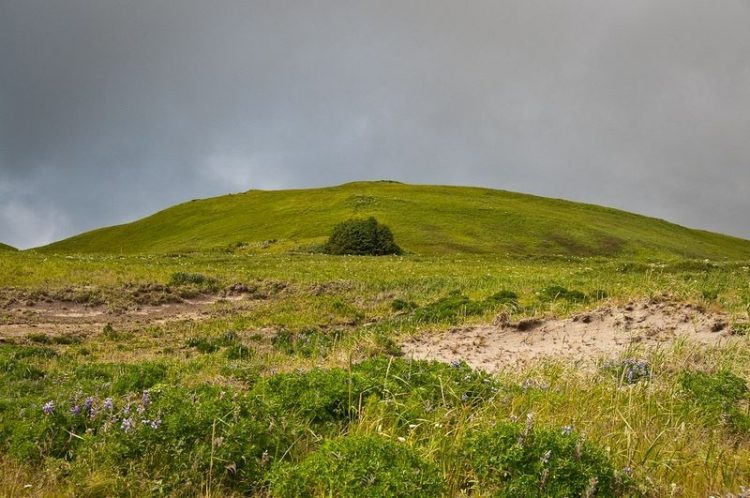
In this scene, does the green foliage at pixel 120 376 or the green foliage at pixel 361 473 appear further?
the green foliage at pixel 120 376

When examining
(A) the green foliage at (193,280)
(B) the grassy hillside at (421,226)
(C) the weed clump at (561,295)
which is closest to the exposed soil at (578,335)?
(C) the weed clump at (561,295)

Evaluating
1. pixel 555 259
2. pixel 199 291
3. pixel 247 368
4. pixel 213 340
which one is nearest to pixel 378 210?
pixel 555 259

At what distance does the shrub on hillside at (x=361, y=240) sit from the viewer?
5400cm

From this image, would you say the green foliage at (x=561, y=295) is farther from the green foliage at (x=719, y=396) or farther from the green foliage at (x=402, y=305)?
the green foliage at (x=719, y=396)

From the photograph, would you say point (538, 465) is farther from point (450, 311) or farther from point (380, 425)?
point (450, 311)

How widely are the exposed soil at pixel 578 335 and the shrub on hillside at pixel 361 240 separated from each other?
38200 millimetres

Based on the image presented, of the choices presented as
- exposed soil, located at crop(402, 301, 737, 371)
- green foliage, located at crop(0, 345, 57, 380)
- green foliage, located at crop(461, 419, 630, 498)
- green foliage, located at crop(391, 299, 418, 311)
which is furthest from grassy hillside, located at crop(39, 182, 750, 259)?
green foliage, located at crop(461, 419, 630, 498)

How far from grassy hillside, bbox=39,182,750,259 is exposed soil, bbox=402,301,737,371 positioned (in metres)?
44.8

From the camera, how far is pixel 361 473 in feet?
16.0

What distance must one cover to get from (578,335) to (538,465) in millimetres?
9779

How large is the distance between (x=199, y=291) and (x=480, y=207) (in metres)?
66.6

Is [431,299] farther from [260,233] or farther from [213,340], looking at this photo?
[260,233]

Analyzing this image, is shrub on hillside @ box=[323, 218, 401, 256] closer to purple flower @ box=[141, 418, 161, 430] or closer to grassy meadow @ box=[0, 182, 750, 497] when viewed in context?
grassy meadow @ box=[0, 182, 750, 497]

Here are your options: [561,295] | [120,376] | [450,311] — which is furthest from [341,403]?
[561,295]
